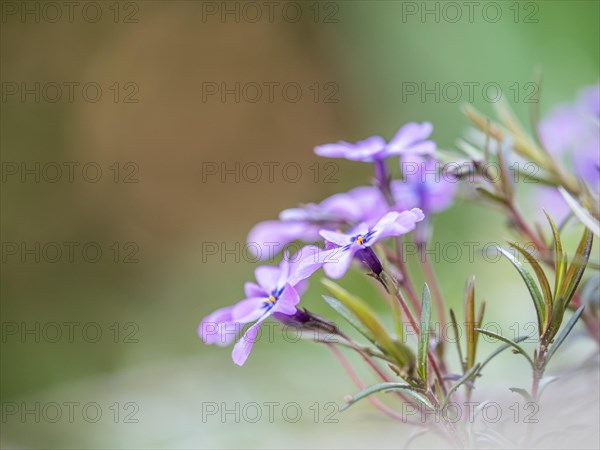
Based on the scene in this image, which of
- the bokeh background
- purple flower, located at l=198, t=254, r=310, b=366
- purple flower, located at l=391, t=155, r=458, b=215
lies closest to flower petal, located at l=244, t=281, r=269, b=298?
purple flower, located at l=198, t=254, r=310, b=366
